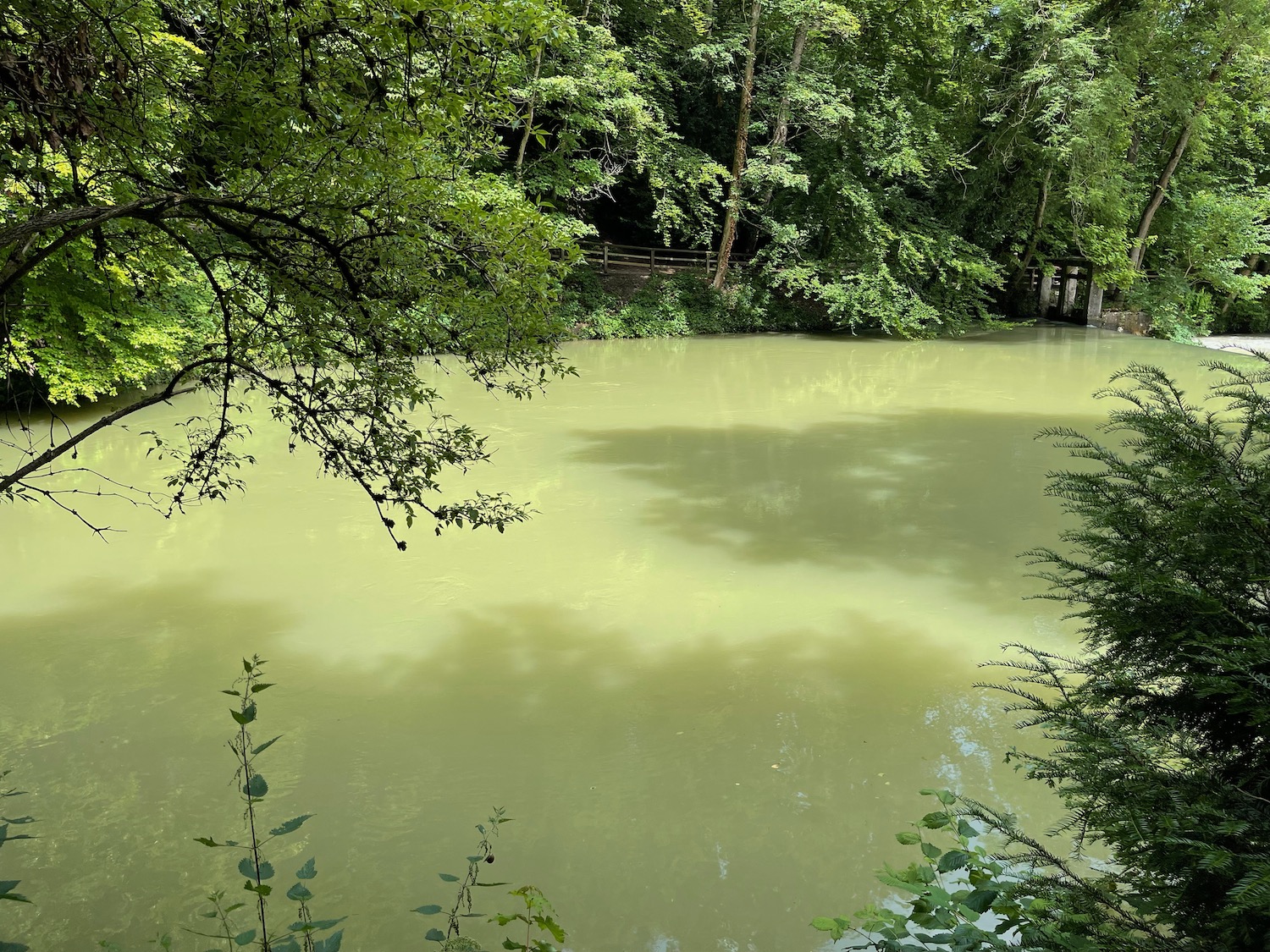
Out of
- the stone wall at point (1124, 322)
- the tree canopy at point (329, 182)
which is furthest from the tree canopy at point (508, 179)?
the stone wall at point (1124, 322)

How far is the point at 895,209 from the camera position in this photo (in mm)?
21734

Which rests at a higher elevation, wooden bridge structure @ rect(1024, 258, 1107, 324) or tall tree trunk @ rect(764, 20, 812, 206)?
tall tree trunk @ rect(764, 20, 812, 206)

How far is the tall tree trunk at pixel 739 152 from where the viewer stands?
19.6 meters

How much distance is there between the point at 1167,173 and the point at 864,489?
60.1 feet

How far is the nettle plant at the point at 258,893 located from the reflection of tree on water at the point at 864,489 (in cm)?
415

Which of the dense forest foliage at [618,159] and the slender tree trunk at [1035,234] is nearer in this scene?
the dense forest foliage at [618,159]

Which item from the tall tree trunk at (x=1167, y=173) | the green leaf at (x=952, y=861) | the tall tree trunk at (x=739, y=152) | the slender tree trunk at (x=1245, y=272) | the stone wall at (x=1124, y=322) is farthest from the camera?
the slender tree trunk at (x=1245, y=272)

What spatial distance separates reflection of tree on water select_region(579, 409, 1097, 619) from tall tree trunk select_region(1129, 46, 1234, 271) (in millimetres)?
13242

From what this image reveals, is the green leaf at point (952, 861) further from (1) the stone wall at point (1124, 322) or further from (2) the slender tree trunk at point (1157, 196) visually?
(2) the slender tree trunk at point (1157, 196)

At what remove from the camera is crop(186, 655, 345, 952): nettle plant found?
87.0 inches

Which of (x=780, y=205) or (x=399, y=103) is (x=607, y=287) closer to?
(x=780, y=205)

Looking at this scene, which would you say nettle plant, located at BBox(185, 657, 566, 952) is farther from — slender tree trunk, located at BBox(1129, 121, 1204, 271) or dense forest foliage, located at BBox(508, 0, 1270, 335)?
slender tree trunk, located at BBox(1129, 121, 1204, 271)

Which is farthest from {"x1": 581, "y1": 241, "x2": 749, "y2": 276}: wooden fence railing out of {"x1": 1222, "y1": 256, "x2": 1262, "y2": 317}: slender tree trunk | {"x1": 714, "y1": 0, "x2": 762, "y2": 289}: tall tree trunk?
{"x1": 1222, "y1": 256, "x2": 1262, "y2": 317}: slender tree trunk

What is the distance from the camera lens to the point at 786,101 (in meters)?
20.0
